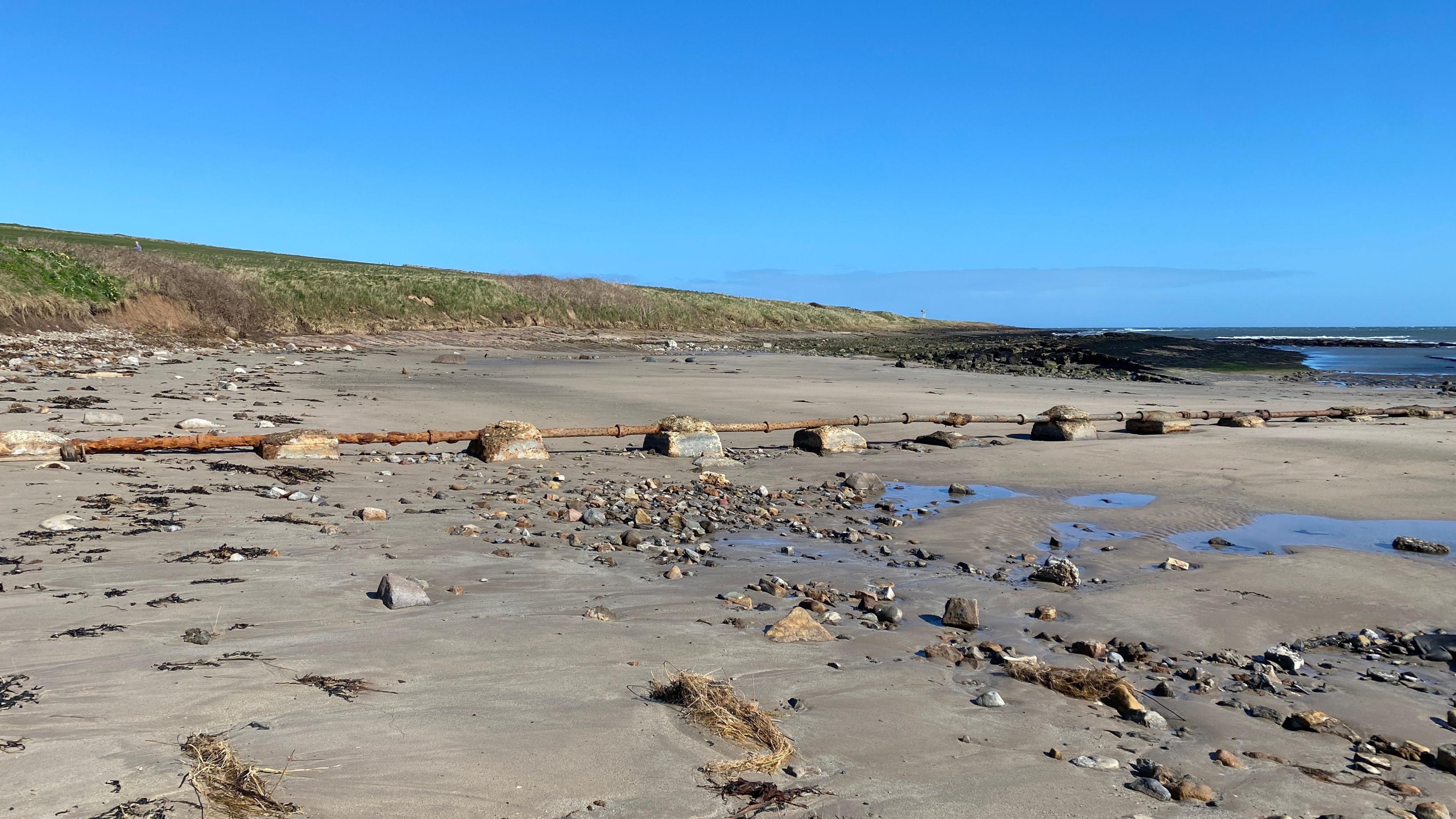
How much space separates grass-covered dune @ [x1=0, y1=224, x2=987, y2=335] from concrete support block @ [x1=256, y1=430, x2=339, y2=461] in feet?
49.2

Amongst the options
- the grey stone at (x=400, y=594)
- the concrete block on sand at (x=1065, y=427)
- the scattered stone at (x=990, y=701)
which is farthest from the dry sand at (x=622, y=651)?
the concrete block on sand at (x=1065, y=427)

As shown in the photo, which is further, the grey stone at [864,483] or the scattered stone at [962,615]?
the grey stone at [864,483]

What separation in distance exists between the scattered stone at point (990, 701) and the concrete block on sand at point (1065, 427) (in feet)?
29.5

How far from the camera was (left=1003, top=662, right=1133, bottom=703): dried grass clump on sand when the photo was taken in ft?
12.1

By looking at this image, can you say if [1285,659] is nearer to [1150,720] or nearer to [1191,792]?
[1150,720]

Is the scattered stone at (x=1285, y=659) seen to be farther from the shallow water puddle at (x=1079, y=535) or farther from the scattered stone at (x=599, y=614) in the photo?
the scattered stone at (x=599, y=614)

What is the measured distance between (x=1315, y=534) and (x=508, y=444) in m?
7.53

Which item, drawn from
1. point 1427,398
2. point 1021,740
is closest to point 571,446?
point 1021,740

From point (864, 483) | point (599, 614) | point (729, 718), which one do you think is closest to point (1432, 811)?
point (729, 718)

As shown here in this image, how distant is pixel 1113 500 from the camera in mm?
8438

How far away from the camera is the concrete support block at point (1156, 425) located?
12680 mm

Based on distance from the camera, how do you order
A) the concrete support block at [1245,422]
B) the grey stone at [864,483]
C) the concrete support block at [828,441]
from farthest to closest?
the concrete support block at [1245,422], the concrete support block at [828,441], the grey stone at [864,483]

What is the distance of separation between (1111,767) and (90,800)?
3161 mm

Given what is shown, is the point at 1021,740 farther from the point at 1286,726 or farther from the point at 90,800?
the point at 90,800
